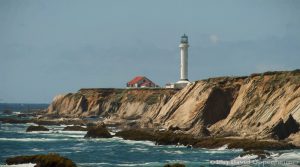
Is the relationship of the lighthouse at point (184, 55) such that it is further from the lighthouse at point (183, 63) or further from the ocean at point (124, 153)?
the ocean at point (124, 153)

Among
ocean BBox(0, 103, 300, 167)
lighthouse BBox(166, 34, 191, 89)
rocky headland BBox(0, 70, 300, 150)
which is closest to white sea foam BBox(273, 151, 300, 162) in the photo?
ocean BBox(0, 103, 300, 167)

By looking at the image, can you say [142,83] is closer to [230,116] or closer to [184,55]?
[184,55]

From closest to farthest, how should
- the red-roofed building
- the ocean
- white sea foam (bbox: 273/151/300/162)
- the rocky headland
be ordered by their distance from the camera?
the ocean, white sea foam (bbox: 273/151/300/162), the rocky headland, the red-roofed building

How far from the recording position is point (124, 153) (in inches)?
2557

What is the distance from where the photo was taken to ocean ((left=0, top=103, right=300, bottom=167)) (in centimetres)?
5509

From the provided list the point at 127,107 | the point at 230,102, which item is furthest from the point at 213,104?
the point at 127,107

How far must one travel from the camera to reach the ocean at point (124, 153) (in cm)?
5509

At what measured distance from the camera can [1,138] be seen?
3420 inches

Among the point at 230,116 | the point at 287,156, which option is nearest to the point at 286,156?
the point at 287,156

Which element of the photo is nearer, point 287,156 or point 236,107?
point 287,156

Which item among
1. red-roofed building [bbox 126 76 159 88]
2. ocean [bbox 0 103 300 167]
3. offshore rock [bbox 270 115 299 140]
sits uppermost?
red-roofed building [bbox 126 76 159 88]

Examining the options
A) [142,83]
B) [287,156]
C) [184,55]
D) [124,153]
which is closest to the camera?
[287,156]

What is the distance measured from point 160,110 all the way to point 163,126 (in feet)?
47.1

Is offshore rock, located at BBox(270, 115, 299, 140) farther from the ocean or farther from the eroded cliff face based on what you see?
the ocean
